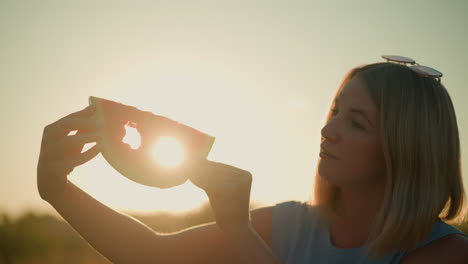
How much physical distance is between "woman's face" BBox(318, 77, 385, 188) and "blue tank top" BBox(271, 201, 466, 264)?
0.52 m

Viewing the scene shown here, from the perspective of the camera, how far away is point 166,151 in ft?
10.7

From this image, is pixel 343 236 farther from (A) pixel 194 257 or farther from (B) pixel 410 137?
(A) pixel 194 257

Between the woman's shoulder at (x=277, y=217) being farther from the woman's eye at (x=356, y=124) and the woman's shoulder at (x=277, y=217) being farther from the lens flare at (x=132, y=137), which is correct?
the lens flare at (x=132, y=137)

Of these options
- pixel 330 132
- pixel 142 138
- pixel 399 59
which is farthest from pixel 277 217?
pixel 399 59

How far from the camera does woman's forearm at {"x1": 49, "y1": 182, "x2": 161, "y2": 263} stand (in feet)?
11.6

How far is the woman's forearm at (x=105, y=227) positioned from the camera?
11.6ft

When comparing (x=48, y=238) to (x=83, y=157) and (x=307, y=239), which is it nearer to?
(x=83, y=157)

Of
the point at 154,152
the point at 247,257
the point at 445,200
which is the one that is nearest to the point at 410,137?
the point at 445,200

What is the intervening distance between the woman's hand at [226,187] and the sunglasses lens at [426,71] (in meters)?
1.60

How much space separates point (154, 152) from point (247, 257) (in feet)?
2.94

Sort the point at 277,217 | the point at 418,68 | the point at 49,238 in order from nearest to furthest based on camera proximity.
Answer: the point at 418,68 → the point at 277,217 → the point at 49,238

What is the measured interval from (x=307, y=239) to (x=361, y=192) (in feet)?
1.87

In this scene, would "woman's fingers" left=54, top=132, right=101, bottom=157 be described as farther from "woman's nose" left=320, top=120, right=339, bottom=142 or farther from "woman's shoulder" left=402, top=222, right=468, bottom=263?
"woman's shoulder" left=402, top=222, right=468, bottom=263

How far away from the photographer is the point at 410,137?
360 centimetres
